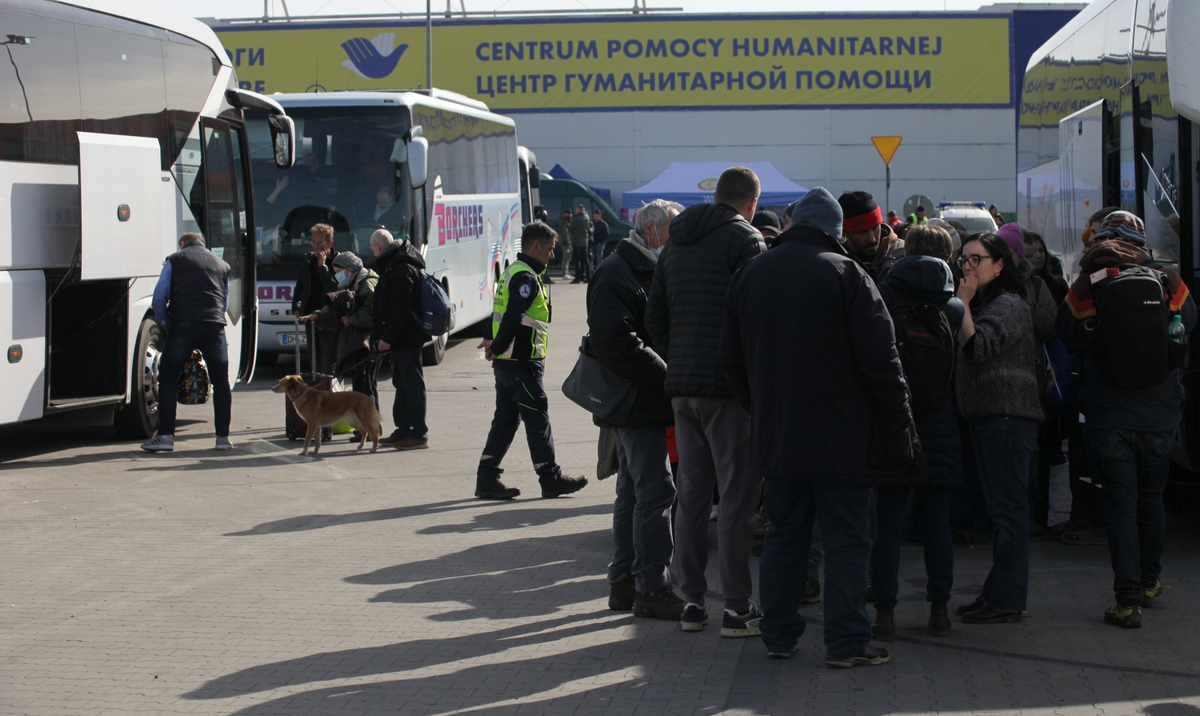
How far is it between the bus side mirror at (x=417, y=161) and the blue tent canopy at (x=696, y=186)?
67.2ft

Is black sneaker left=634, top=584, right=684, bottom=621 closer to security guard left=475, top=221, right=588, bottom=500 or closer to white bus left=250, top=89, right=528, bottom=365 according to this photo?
security guard left=475, top=221, right=588, bottom=500

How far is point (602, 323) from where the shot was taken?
5.48 meters

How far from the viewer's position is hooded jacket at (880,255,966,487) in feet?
16.5

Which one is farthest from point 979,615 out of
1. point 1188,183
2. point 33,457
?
point 33,457

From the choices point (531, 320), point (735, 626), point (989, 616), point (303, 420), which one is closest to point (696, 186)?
point (303, 420)

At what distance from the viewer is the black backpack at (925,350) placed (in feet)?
16.6

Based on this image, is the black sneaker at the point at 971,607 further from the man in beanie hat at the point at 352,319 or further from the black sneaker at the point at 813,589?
the man in beanie hat at the point at 352,319

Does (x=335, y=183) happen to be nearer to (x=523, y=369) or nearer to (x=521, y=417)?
(x=521, y=417)

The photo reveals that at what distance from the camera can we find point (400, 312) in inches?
392

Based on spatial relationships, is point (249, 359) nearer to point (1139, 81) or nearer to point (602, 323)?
point (602, 323)

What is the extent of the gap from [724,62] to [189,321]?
112 ft

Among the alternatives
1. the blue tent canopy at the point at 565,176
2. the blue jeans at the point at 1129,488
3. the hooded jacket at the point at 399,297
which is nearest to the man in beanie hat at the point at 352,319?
the hooded jacket at the point at 399,297

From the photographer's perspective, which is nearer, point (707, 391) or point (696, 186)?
point (707, 391)

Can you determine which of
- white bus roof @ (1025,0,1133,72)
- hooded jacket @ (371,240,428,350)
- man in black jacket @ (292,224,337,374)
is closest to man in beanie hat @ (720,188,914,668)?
white bus roof @ (1025,0,1133,72)
